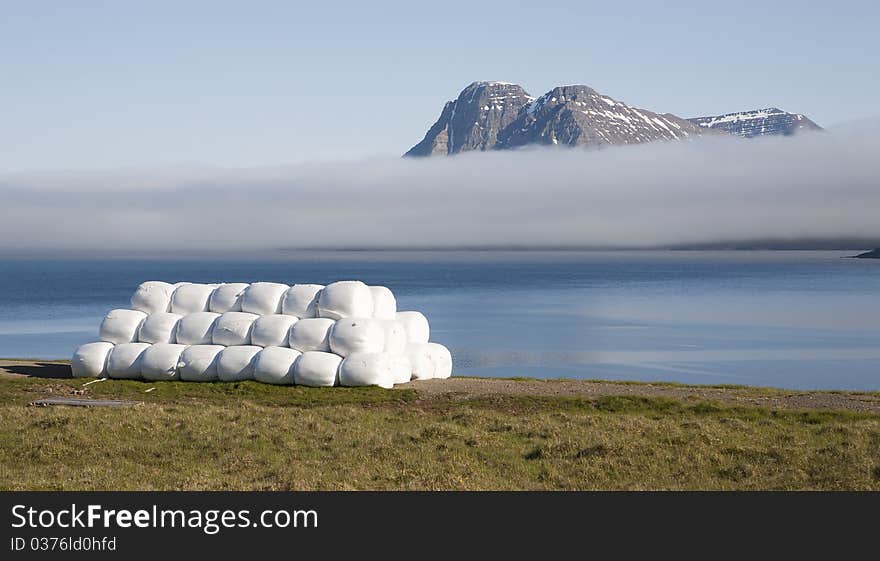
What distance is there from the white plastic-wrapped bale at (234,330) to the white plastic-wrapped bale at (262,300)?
1.42 ft

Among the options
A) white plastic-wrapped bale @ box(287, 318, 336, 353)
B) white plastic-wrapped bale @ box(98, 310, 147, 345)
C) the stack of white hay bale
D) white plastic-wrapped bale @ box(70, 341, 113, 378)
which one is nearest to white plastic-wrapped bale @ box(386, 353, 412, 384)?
the stack of white hay bale

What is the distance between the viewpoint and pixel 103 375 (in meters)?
30.6

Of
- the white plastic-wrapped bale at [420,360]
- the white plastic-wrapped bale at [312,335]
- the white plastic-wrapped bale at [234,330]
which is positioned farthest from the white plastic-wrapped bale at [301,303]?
the white plastic-wrapped bale at [420,360]

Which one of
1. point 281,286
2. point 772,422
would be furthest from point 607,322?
point 772,422

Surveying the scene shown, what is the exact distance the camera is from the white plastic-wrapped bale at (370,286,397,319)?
3042cm

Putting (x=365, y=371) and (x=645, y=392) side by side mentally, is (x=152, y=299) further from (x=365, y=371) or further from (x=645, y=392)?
(x=645, y=392)

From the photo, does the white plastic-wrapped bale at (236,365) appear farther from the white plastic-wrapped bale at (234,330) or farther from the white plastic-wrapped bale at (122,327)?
the white plastic-wrapped bale at (122,327)

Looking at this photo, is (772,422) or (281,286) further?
(281,286)

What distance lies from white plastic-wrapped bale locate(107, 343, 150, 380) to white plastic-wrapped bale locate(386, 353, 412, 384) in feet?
24.7

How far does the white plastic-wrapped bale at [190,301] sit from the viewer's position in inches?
1241

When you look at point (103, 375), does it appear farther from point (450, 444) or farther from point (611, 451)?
point (611, 451)

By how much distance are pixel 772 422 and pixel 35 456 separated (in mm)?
15221

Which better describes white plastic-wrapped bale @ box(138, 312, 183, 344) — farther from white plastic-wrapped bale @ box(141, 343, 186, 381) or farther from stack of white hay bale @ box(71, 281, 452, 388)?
white plastic-wrapped bale @ box(141, 343, 186, 381)
